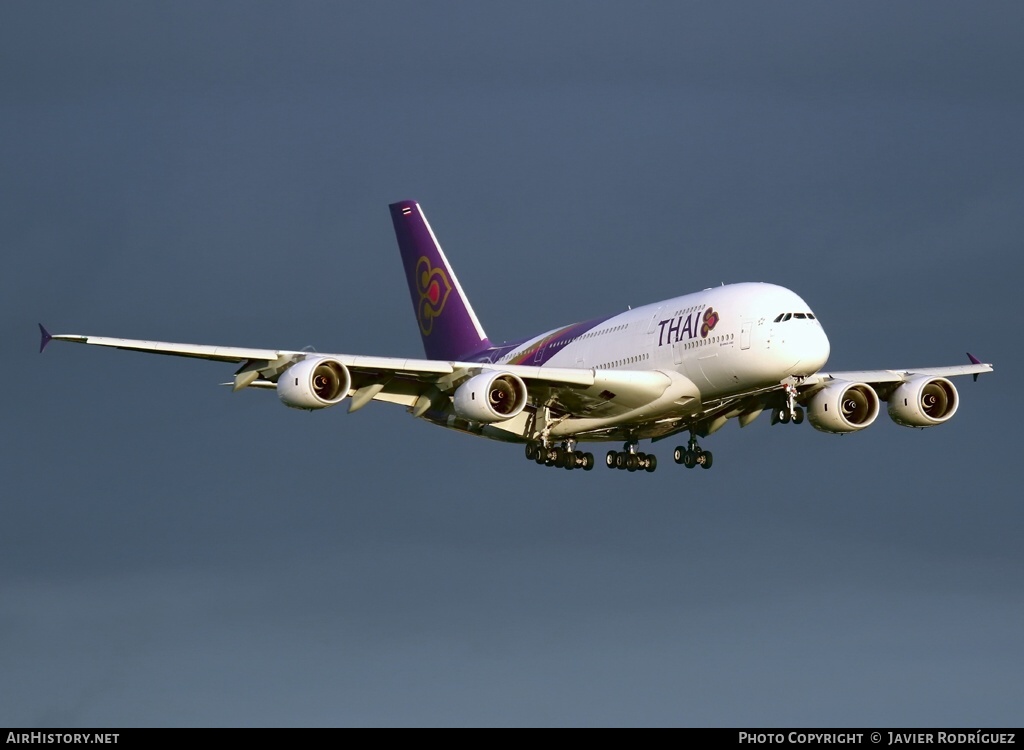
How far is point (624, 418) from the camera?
233ft

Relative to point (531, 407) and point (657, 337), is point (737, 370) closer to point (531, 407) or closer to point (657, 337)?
point (657, 337)

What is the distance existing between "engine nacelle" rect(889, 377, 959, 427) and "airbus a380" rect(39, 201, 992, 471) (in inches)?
1.6

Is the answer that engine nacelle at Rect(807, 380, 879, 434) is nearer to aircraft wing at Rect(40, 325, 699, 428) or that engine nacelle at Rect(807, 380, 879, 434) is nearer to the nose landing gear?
the nose landing gear

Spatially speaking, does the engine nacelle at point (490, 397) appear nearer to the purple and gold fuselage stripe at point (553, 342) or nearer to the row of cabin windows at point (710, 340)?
the purple and gold fuselage stripe at point (553, 342)

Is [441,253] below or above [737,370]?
above

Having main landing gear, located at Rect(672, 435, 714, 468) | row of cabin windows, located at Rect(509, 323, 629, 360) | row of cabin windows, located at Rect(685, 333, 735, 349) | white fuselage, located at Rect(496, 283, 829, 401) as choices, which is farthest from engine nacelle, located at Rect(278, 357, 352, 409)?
main landing gear, located at Rect(672, 435, 714, 468)

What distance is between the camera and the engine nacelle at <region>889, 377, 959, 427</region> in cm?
7394

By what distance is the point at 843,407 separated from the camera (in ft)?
237

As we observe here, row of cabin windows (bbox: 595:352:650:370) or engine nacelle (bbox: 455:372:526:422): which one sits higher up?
row of cabin windows (bbox: 595:352:650:370)

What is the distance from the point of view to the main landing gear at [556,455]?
74.6 m

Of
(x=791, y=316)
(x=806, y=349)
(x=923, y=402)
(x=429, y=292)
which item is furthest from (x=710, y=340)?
(x=429, y=292)
